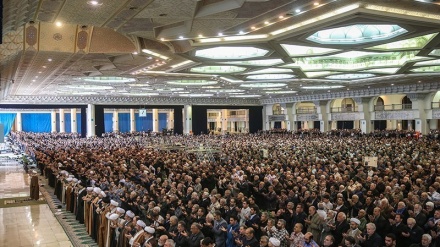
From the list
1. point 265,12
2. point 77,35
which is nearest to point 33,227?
point 77,35

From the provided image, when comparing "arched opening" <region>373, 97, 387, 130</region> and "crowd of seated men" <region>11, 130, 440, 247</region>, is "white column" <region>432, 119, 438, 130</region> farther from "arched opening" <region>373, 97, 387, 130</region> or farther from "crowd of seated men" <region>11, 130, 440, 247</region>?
"crowd of seated men" <region>11, 130, 440, 247</region>

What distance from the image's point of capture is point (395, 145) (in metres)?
21.3

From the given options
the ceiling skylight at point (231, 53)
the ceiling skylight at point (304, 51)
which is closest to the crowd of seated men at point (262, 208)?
the ceiling skylight at point (304, 51)

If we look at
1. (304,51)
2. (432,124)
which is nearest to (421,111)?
(432,124)

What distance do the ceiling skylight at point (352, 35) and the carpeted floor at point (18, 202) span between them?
10.7 meters

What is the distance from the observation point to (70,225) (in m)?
10.5

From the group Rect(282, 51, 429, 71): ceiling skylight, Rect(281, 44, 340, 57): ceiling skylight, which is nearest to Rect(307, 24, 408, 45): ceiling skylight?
Rect(281, 44, 340, 57): ceiling skylight

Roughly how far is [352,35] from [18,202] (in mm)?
12794

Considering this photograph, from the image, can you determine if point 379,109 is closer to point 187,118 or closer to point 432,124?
point 432,124

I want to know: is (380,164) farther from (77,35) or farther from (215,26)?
(77,35)

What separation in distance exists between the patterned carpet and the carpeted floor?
0.34 metres

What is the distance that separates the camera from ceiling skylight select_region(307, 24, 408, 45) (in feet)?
44.5

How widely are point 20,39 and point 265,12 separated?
6442 mm

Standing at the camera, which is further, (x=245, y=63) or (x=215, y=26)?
(x=245, y=63)
